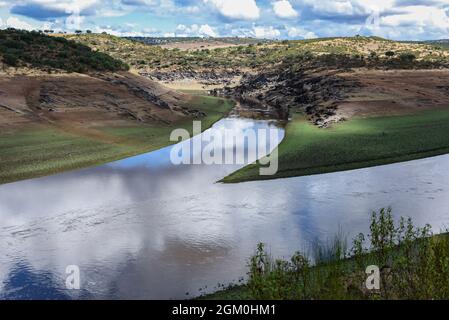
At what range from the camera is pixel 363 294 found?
15.6 meters

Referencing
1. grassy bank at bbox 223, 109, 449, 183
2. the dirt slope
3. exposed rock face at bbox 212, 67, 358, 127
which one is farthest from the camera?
exposed rock face at bbox 212, 67, 358, 127

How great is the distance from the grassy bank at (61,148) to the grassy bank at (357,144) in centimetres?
1365

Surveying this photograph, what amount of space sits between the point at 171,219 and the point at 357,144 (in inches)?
957

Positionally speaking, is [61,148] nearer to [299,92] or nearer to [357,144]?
[357,144]

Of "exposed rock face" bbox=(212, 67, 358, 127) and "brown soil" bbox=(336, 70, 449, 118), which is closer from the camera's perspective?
"brown soil" bbox=(336, 70, 449, 118)

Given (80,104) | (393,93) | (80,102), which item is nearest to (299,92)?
(393,93)

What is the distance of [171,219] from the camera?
29641 millimetres

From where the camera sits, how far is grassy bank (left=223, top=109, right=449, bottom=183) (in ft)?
135

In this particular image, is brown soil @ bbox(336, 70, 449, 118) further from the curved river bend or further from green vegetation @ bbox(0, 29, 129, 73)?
green vegetation @ bbox(0, 29, 129, 73)

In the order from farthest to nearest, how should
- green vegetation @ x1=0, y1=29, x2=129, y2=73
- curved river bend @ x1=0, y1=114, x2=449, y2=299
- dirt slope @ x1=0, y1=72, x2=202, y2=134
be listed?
green vegetation @ x1=0, y1=29, x2=129, y2=73 → dirt slope @ x1=0, y1=72, x2=202, y2=134 → curved river bend @ x1=0, y1=114, x2=449, y2=299

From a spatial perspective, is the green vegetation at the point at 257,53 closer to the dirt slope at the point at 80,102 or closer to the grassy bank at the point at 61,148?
the dirt slope at the point at 80,102

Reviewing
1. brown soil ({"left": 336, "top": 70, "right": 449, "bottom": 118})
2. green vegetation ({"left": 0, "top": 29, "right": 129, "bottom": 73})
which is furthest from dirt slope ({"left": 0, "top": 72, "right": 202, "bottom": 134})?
brown soil ({"left": 336, "top": 70, "right": 449, "bottom": 118})

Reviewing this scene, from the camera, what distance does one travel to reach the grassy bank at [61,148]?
134 ft

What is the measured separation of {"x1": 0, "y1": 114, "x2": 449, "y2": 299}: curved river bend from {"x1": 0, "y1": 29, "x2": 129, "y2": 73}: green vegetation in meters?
33.6
